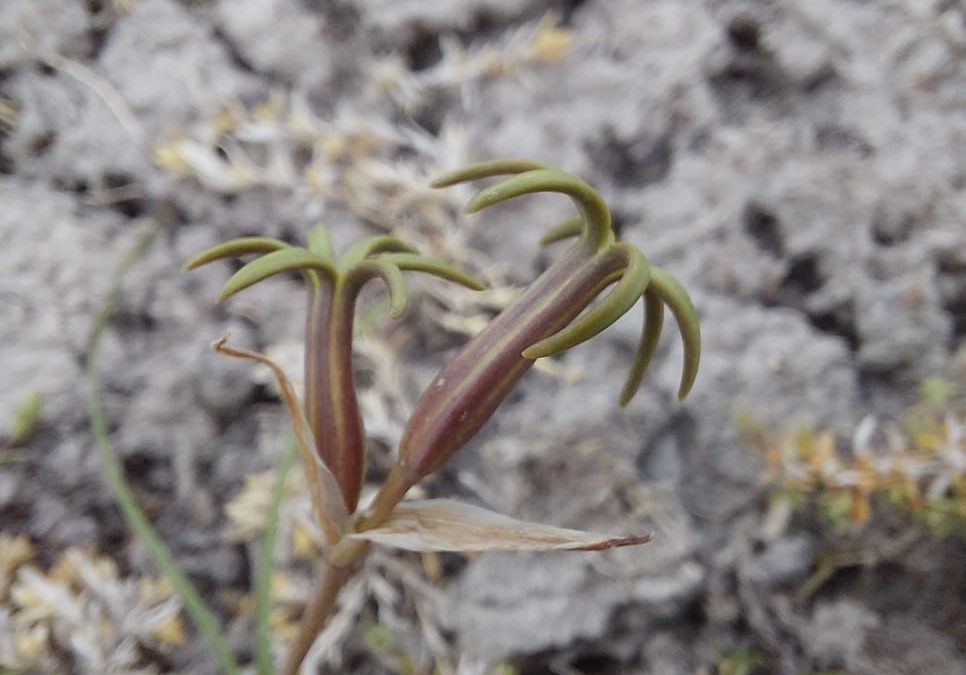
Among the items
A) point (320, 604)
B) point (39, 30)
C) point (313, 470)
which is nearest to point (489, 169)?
point (313, 470)

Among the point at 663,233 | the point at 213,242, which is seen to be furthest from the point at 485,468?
the point at 213,242

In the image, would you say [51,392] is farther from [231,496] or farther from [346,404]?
[346,404]

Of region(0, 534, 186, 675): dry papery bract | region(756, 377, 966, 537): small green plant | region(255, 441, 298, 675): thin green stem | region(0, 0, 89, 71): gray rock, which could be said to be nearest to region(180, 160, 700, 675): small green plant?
region(255, 441, 298, 675): thin green stem

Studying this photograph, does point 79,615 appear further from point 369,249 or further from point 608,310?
point 608,310

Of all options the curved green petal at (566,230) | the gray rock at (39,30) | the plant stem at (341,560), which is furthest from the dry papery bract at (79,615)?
the gray rock at (39,30)

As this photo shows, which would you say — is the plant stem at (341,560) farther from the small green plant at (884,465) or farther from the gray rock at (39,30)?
the gray rock at (39,30)
